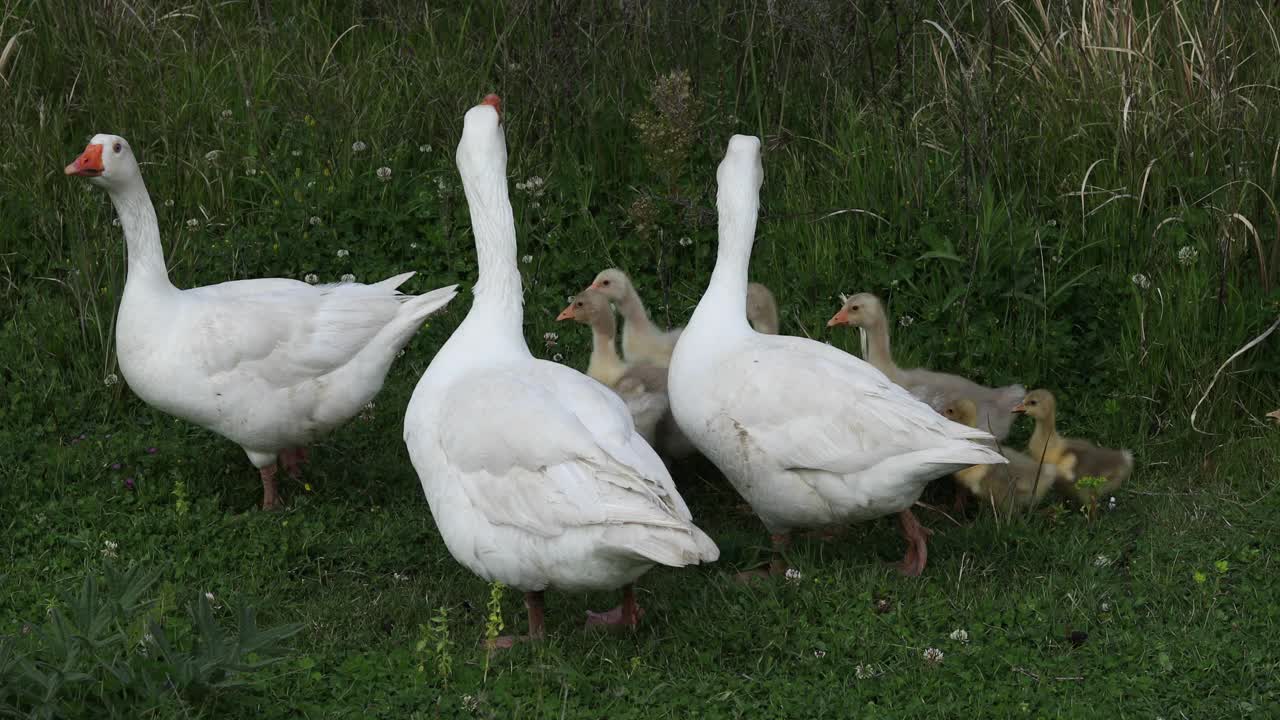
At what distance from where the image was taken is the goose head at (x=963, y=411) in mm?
6242

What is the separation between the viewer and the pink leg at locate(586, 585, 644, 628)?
5180mm

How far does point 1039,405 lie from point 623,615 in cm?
213

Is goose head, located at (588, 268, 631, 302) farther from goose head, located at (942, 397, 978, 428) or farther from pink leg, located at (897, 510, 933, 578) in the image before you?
pink leg, located at (897, 510, 933, 578)

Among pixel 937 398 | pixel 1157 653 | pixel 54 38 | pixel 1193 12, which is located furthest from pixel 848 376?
pixel 54 38

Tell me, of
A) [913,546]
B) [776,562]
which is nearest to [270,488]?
[776,562]

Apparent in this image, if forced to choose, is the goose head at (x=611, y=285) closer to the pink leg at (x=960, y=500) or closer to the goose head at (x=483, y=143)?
the goose head at (x=483, y=143)

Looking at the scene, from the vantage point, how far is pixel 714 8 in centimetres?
897

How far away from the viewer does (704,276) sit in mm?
8047

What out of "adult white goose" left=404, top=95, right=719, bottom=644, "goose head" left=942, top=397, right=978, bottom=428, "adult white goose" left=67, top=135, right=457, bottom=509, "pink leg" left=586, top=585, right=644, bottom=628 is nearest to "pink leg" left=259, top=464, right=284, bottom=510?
"adult white goose" left=67, top=135, right=457, bottom=509

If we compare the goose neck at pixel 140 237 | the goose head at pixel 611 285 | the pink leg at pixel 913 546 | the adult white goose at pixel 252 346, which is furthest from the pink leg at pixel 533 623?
the goose neck at pixel 140 237

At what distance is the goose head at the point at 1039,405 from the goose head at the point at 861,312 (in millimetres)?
758

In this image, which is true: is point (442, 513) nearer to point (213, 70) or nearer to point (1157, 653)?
point (1157, 653)

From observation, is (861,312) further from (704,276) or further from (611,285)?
(704,276)

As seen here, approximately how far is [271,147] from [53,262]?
1428 millimetres
